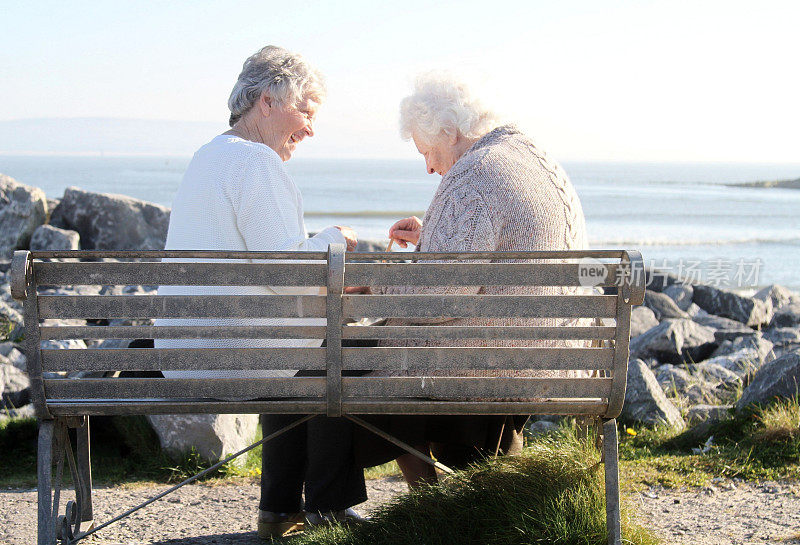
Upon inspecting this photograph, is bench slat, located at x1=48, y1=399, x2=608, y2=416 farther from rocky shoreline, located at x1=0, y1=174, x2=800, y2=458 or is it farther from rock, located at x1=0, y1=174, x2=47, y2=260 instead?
rock, located at x1=0, y1=174, x2=47, y2=260

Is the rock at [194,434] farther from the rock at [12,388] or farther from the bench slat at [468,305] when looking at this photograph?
the bench slat at [468,305]

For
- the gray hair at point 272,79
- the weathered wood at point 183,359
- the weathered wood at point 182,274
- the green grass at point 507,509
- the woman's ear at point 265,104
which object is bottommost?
the green grass at point 507,509

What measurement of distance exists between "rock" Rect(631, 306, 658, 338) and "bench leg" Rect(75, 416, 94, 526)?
5899mm

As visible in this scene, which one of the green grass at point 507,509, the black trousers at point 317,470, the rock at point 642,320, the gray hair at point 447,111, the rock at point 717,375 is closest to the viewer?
the green grass at point 507,509

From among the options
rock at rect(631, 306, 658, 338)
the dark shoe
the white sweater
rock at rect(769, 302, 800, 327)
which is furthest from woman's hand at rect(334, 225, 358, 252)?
rock at rect(769, 302, 800, 327)

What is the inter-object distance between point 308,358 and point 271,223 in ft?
1.97

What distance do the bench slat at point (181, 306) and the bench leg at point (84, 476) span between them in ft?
3.20

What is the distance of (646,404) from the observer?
4.97m

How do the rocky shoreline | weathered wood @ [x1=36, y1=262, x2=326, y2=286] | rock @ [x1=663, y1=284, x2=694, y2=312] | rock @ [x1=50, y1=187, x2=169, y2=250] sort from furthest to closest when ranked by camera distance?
1. rock @ [x1=663, y1=284, x2=694, y2=312]
2. rock @ [x1=50, y1=187, x2=169, y2=250]
3. the rocky shoreline
4. weathered wood @ [x1=36, y1=262, x2=326, y2=286]

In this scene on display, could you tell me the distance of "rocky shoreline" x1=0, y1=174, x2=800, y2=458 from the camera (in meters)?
4.57

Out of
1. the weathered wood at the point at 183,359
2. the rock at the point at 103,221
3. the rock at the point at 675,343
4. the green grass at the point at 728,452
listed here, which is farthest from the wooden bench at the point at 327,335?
the rock at the point at 103,221

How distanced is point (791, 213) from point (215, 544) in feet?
93.8

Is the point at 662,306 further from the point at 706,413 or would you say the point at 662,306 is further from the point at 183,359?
the point at 183,359

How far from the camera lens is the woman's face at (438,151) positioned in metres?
3.79
